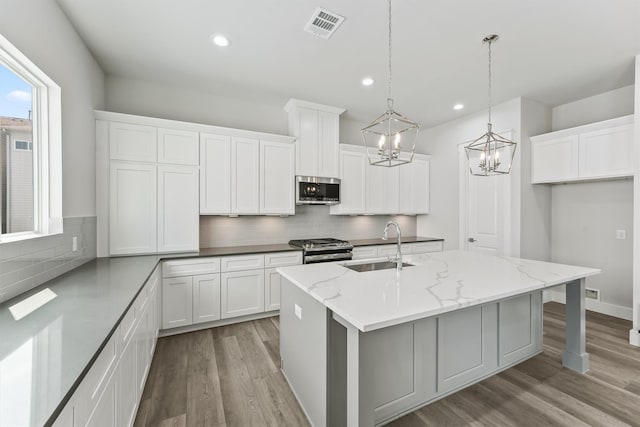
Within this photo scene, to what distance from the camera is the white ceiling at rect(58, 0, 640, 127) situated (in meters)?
2.17

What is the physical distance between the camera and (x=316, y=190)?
4062 mm

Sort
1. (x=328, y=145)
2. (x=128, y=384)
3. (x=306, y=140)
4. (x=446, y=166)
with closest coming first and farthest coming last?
(x=128, y=384) → (x=306, y=140) → (x=328, y=145) → (x=446, y=166)

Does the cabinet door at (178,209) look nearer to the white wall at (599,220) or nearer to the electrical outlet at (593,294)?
the white wall at (599,220)

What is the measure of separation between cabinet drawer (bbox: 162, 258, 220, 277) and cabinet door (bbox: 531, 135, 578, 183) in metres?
4.42

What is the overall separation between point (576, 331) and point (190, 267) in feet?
12.2

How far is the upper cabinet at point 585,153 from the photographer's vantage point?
316 centimetres

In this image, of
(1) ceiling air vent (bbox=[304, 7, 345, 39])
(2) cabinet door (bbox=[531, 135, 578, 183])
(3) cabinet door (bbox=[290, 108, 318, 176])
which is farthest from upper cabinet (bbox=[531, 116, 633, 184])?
(1) ceiling air vent (bbox=[304, 7, 345, 39])

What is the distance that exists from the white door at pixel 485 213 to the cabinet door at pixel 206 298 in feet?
12.6

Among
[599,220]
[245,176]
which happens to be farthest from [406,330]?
[599,220]

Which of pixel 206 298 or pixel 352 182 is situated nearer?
pixel 206 298

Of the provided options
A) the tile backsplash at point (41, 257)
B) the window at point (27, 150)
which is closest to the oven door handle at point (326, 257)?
the tile backsplash at point (41, 257)

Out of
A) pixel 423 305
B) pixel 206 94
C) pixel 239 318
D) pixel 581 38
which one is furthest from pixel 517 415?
pixel 206 94

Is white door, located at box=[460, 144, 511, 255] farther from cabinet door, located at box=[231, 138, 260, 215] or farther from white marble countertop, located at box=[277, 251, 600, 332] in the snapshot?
cabinet door, located at box=[231, 138, 260, 215]

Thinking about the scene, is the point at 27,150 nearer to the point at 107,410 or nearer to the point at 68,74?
the point at 68,74
